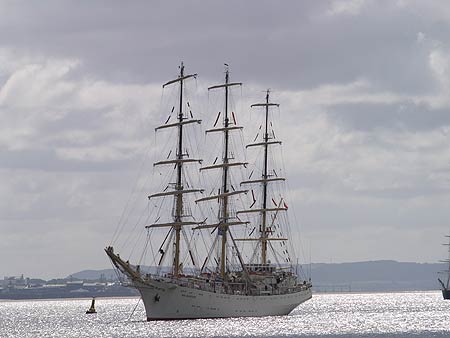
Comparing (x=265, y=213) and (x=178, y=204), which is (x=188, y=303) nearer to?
(x=178, y=204)

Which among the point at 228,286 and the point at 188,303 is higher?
the point at 228,286

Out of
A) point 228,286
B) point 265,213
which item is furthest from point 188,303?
point 265,213

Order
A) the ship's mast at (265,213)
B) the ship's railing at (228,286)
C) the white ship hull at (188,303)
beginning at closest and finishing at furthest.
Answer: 1. the white ship hull at (188,303)
2. the ship's railing at (228,286)
3. the ship's mast at (265,213)

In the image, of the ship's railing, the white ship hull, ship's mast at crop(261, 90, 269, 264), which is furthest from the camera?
ship's mast at crop(261, 90, 269, 264)

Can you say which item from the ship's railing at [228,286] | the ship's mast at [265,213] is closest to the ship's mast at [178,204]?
the ship's railing at [228,286]

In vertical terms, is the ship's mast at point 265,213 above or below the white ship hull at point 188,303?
above

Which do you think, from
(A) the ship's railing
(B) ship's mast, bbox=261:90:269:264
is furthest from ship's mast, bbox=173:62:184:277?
(B) ship's mast, bbox=261:90:269:264

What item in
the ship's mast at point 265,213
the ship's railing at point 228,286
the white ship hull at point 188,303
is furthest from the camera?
the ship's mast at point 265,213

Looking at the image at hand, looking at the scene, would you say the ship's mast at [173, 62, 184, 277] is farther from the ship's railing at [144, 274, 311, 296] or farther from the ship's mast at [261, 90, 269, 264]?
the ship's mast at [261, 90, 269, 264]

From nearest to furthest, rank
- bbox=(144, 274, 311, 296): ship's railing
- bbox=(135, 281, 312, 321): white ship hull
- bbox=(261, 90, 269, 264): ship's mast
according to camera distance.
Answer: bbox=(135, 281, 312, 321): white ship hull → bbox=(144, 274, 311, 296): ship's railing → bbox=(261, 90, 269, 264): ship's mast

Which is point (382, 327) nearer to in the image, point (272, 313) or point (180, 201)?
point (272, 313)

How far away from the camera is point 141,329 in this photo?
487ft

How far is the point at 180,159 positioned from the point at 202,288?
17.6m

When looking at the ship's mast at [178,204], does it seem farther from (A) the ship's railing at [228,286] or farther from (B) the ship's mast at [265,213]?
(B) the ship's mast at [265,213]
